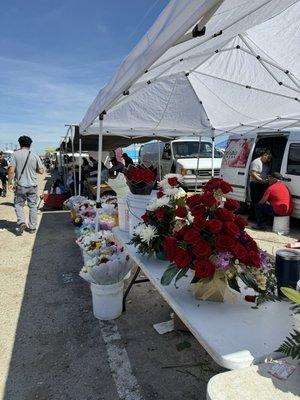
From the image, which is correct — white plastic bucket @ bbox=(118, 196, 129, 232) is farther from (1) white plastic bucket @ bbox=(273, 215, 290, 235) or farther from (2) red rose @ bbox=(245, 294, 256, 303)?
(1) white plastic bucket @ bbox=(273, 215, 290, 235)

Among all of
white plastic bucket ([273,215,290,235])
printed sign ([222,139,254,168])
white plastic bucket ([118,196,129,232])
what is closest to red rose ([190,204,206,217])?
white plastic bucket ([118,196,129,232])

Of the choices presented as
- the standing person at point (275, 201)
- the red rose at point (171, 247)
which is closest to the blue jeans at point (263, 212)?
the standing person at point (275, 201)

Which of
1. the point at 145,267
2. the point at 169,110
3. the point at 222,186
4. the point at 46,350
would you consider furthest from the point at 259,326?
the point at 169,110

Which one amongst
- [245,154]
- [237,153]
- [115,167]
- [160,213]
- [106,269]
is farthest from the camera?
[115,167]


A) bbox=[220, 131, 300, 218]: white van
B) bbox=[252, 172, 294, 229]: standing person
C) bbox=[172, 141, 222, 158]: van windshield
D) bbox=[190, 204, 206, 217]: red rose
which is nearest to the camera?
bbox=[190, 204, 206, 217]: red rose

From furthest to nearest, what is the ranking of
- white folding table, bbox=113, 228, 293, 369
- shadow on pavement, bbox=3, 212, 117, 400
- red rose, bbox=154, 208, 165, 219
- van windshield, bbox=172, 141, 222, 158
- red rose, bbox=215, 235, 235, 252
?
van windshield, bbox=172, 141, 222, 158, shadow on pavement, bbox=3, 212, 117, 400, red rose, bbox=154, 208, 165, 219, red rose, bbox=215, 235, 235, 252, white folding table, bbox=113, 228, 293, 369

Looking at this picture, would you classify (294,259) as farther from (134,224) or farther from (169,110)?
(169,110)

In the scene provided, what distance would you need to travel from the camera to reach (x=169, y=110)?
275 inches

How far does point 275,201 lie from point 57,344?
555 cm

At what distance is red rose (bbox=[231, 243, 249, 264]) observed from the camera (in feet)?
5.49

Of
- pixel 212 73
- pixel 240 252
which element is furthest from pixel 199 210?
pixel 212 73

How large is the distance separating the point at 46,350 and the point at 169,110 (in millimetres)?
5240

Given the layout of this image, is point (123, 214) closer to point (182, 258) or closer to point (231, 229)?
point (182, 258)

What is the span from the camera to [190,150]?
13.5 meters
